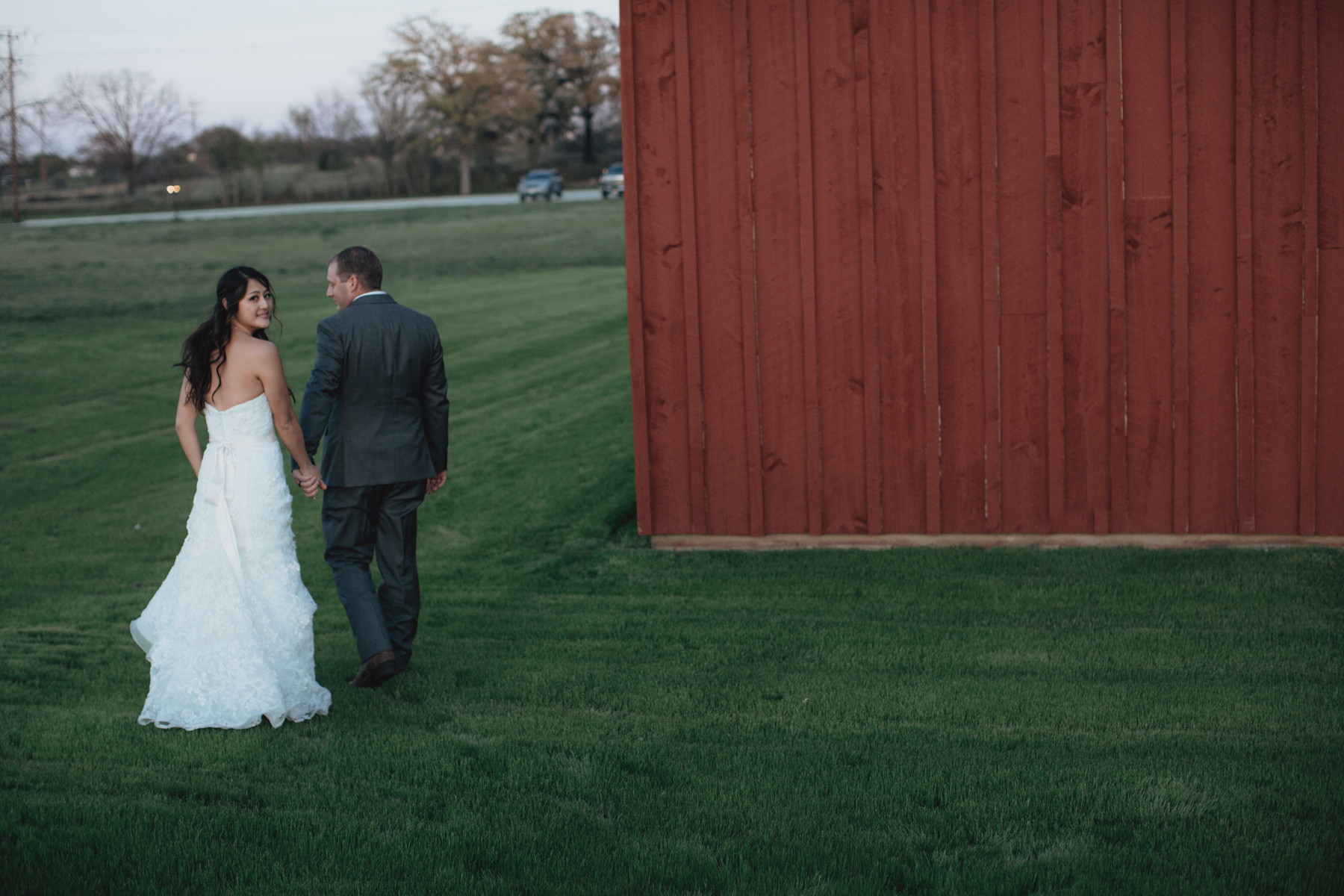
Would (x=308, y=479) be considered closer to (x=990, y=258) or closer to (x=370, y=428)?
(x=370, y=428)

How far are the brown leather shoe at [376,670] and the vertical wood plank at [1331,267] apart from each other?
533 cm

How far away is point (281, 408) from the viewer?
189 inches

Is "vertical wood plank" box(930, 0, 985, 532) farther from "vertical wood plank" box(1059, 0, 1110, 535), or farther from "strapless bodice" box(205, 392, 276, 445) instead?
"strapless bodice" box(205, 392, 276, 445)

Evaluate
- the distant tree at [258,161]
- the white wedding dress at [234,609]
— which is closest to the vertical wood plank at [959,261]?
the white wedding dress at [234,609]

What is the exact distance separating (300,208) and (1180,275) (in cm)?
4776

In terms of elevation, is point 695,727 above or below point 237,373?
below

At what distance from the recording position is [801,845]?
353cm

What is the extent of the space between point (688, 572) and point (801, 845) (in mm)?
3676

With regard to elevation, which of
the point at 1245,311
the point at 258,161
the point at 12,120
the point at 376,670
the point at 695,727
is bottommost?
the point at 695,727

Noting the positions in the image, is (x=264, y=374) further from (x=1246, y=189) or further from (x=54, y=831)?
(x=1246, y=189)

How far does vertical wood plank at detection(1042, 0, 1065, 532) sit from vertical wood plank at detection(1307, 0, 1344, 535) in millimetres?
1423

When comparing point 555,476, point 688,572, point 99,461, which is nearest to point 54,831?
point 688,572

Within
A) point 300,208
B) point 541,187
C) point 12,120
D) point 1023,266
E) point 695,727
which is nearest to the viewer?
point 695,727

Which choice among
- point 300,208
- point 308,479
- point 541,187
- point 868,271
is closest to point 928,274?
point 868,271
